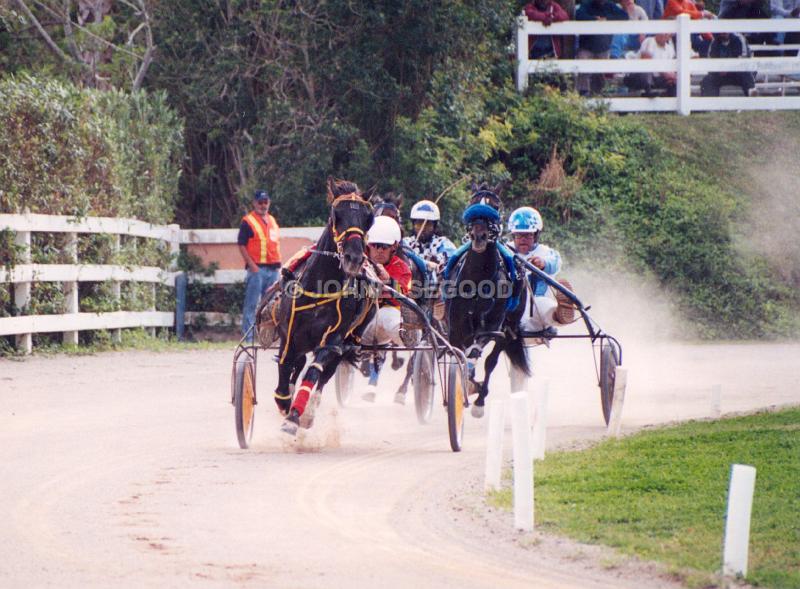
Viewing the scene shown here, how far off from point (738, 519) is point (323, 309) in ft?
16.4

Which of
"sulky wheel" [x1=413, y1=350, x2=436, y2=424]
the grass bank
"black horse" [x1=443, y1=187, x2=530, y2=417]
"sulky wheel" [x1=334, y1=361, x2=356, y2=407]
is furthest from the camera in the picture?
"sulky wheel" [x1=334, y1=361, x2=356, y2=407]

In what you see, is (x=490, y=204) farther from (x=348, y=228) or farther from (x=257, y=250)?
(x=257, y=250)

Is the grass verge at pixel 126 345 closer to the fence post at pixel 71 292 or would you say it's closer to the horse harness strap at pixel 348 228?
the fence post at pixel 71 292

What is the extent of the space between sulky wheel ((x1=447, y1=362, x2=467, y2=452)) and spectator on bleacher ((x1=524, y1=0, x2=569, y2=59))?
15.2 metres

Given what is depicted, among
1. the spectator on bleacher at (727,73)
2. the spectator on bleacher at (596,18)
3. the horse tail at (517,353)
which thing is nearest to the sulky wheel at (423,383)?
the horse tail at (517,353)

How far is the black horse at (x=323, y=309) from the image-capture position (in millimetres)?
10266

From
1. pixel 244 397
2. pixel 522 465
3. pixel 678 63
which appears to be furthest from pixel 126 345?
pixel 522 465

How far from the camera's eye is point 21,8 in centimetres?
2303

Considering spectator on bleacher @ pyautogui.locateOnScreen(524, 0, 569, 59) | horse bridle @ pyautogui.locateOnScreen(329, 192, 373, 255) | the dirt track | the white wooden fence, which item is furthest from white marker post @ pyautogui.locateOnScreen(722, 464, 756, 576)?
spectator on bleacher @ pyautogui.locateOnScreen(524, 0, 569, 59)

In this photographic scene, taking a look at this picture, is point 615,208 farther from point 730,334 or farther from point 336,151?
point 336,151

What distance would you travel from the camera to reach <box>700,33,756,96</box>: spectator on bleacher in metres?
25.5

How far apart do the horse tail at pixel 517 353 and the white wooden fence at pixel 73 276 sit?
6.40m

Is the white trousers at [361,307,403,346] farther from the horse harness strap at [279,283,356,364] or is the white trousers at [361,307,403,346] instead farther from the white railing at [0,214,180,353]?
the white railing at [0,214,180,353]

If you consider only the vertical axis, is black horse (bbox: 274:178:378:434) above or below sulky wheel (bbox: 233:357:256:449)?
above
